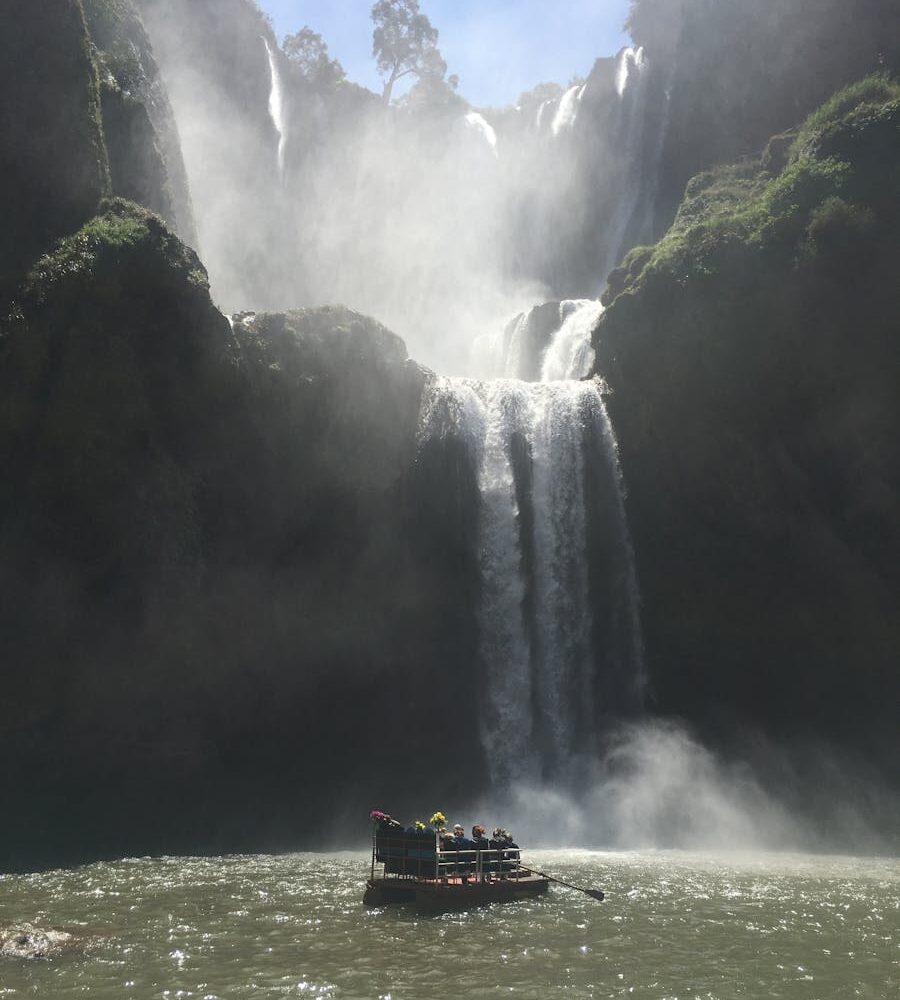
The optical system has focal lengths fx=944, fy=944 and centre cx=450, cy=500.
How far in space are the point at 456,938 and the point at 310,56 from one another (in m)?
74.8

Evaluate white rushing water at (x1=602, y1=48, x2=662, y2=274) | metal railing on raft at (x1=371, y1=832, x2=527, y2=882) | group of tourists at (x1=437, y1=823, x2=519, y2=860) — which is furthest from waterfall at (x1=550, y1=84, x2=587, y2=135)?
metal railing on raft at (x1=371, y1=832, x2=527, y2=882)

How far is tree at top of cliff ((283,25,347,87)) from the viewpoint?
7112 centimetres

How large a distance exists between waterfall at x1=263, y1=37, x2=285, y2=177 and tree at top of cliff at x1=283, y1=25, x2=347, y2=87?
9.88 feet

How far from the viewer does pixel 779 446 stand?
35.2 metres

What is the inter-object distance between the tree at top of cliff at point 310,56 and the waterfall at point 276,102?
9.88 ft

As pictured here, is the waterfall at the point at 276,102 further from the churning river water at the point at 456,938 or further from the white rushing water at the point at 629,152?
the churning river water at the point at 456,938

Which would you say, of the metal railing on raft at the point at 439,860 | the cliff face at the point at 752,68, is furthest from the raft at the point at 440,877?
the cliff face at the point at 752,68

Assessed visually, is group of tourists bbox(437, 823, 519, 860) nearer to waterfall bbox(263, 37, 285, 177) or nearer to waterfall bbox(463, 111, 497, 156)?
waterfall bbox(263, 37, 285, 177)

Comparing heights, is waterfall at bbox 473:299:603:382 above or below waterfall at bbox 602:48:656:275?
below

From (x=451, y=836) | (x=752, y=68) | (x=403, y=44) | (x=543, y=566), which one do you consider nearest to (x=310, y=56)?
(x=403, y=44)

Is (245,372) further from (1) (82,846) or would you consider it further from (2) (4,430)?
(1) (82,846)

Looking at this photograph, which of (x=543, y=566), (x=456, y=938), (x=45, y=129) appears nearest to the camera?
(x=456, y=938)

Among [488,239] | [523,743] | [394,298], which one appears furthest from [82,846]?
[488,239]

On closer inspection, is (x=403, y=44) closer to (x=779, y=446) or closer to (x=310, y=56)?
(x=310, y=56)
